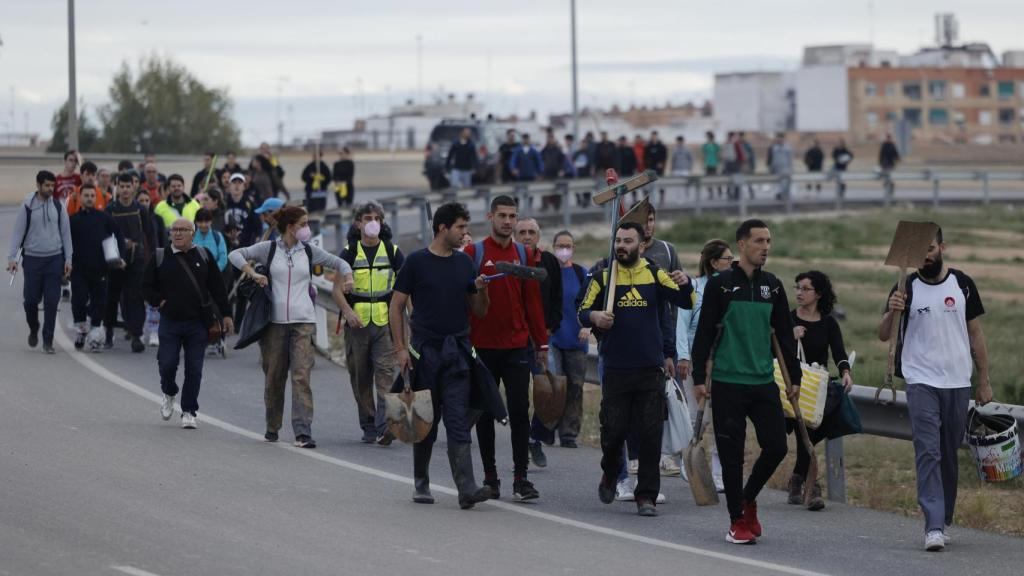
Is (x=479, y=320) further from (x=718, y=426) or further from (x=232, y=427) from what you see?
(x=232, y=427)

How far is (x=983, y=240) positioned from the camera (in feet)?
133

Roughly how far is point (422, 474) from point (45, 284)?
8.79 m

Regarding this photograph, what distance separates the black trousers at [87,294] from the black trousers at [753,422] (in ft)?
33.8

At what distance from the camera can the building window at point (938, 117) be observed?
5689 inches

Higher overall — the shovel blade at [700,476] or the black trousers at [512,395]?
the black trousers at [512,395]

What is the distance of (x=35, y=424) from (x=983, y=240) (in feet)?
99.2

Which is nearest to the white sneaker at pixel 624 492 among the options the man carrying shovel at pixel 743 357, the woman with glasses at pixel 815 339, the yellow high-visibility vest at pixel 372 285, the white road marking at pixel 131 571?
the woman with glasses at pixel 815 339

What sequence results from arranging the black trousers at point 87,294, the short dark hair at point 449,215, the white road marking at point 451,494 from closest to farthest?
the white road marking at point 451,494 < the short dark hair at point 449,215 < the black trousers at point 87,294

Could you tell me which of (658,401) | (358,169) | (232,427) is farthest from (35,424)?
(358,169)

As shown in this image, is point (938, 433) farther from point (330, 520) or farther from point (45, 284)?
point (45, 284)

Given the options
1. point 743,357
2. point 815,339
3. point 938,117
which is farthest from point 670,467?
point 938,117

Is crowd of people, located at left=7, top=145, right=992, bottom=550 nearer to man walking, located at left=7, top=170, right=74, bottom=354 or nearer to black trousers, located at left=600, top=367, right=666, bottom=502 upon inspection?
black trousers, located at left=600, top=367, right=666, bottom=502

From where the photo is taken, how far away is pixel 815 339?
39.0 ft

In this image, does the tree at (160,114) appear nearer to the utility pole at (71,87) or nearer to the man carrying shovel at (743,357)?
the utility pole at (71,87)
